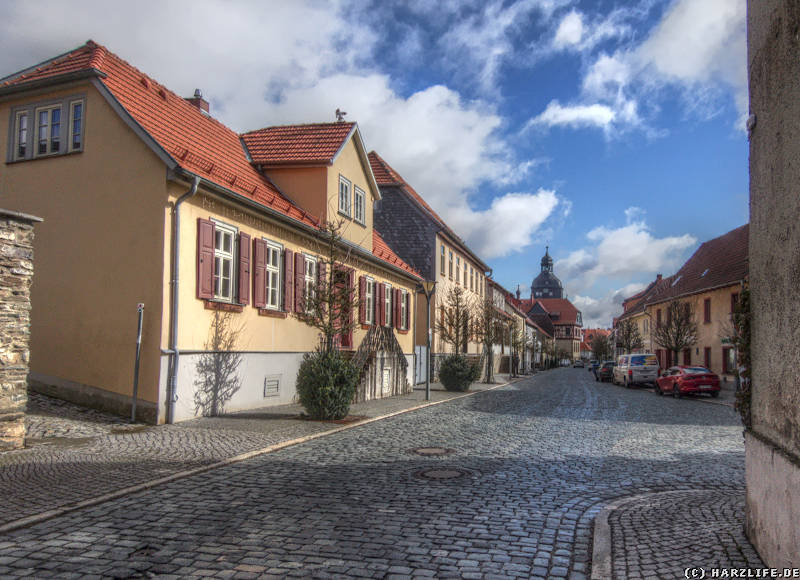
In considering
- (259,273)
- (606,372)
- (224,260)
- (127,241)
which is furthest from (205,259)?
(606,372)

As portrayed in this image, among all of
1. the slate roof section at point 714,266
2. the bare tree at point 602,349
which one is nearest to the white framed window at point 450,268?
the slate roof section at point 714,266

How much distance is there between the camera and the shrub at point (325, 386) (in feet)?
47.7

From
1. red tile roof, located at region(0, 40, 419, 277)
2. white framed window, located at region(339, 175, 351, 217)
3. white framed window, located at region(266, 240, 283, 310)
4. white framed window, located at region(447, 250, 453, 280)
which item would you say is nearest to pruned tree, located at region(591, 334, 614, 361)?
white framed window, located at region(447, 250, 453, 280)

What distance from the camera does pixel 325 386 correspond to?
1454 centimetres

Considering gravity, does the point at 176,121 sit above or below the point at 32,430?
above

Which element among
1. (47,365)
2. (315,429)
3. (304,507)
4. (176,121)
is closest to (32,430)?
(47,365)

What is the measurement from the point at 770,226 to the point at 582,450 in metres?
6.80

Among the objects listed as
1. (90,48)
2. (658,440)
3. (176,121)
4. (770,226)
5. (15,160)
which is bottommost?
(658,440)

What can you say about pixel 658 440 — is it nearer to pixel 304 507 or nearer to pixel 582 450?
pixel 582 450

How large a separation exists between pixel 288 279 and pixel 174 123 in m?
4.83

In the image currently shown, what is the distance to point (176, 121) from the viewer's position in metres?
16.9

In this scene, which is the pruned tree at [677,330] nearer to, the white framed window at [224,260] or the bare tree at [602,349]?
the white framed window at [224,260]

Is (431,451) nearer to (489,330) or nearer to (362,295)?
(362,295)

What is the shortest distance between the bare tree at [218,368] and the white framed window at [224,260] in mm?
490
